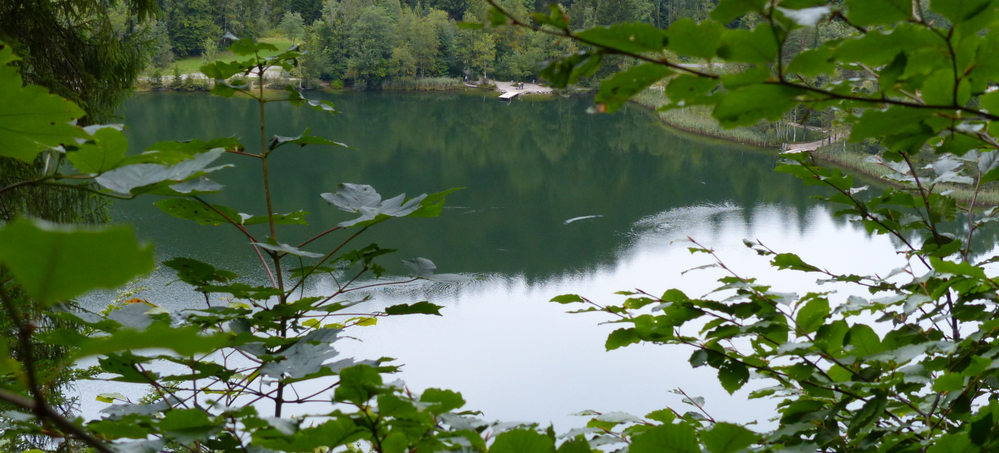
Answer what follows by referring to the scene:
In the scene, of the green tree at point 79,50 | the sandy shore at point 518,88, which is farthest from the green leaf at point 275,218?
the sandy shore at point 518,88

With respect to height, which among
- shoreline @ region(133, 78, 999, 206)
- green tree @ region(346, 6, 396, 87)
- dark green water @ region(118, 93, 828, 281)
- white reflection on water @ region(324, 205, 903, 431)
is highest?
green tree @ region(346, 6, 396, 87)

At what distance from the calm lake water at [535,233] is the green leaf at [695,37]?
2.84ft

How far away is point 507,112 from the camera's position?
72.2ft

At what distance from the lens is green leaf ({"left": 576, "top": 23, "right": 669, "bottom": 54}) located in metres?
0.39

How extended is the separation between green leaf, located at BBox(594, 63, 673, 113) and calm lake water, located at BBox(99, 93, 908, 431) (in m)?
0.81

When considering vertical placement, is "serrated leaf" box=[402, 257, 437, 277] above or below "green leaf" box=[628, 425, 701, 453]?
below

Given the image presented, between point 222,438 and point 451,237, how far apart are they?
31.0 ft

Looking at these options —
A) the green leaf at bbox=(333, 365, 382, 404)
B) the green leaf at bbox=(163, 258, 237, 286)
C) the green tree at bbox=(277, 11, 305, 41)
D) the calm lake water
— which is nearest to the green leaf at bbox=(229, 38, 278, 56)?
the green leaf at bbox=(163, 258, 237, 286)

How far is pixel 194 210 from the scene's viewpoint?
0.80 m

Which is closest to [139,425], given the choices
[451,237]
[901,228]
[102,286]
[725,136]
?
[102,286]

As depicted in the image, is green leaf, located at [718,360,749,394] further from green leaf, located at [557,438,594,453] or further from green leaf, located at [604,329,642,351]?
green leaf, located at [557,438,594,453]

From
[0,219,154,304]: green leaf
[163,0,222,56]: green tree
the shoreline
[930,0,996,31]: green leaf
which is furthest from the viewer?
[163,0,222,56]: green tree

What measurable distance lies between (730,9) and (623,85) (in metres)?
0.08

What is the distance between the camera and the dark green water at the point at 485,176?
9.77 metres
